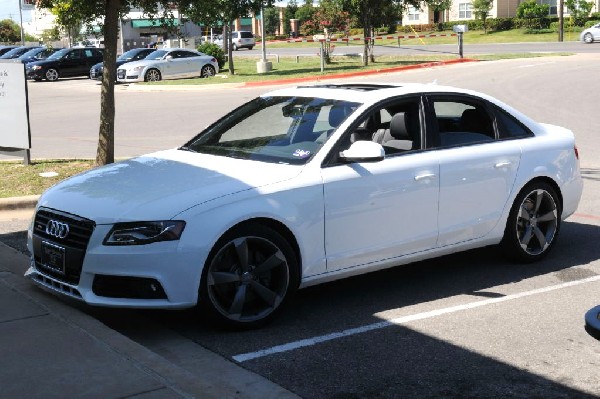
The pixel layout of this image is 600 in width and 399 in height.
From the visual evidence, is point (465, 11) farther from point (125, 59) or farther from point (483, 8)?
point (125, 59)

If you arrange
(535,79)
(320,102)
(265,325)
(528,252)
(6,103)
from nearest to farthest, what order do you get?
(265,325) → (320,102) → (528,252) → (6,103) → (535,79)

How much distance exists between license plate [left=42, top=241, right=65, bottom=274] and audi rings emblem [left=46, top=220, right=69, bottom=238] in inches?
3.0

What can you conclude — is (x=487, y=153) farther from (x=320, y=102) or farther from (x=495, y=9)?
(x=495, y=9)

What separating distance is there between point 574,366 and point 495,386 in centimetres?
65

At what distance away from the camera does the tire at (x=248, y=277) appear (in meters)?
5.82

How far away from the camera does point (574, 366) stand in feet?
17.7

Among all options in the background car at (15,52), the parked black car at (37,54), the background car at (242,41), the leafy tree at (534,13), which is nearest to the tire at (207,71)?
the parked black car at (37,54)

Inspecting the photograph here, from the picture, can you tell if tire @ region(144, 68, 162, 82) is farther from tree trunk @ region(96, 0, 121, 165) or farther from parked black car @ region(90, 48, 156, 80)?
tree trunk @ region(96, 0, 121, 165)

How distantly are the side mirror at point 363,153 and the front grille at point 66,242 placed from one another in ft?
6.15

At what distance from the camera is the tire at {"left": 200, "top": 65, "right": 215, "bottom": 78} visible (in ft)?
124

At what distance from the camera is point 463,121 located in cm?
757

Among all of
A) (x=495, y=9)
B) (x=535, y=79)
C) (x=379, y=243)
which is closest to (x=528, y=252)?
(x=379, y=243)

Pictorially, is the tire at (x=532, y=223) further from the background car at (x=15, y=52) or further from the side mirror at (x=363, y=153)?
the background car at (x=15, y=52)

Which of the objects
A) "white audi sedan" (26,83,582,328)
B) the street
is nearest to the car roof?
"white audi sedan" (26,83,582,328)
